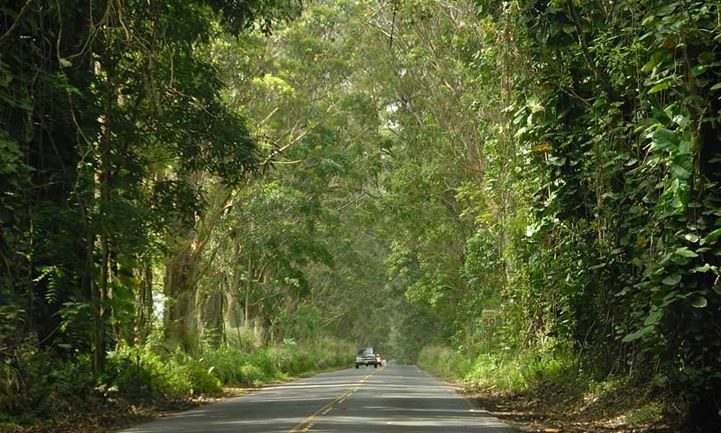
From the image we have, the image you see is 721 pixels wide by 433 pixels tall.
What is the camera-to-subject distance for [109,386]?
→ 63.6 feet

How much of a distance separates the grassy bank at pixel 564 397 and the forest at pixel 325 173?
0.13m

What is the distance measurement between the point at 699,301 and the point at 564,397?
10.7 meters

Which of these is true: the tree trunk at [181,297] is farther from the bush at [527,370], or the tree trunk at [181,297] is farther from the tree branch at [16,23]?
the tree branch at [16,23]

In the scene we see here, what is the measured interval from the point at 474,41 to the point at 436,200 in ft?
46.7

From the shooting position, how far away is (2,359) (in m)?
14.5

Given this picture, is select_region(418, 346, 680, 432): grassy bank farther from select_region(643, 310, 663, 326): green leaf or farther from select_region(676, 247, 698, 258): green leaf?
select_region(676, 247, 698, 258): green leaf

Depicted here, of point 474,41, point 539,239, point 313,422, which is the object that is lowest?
point 313,422

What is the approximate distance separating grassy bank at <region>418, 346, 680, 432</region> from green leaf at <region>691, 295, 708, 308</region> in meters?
3.04

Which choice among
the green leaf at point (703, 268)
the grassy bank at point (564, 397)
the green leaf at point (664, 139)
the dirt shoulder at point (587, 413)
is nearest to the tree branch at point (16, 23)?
the green leaf at point (664, 139)

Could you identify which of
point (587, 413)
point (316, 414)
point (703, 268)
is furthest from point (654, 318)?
point (316, 414)

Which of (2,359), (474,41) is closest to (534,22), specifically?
(2,359)

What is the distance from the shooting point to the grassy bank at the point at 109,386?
50.9ft

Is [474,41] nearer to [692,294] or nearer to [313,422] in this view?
[313,422]

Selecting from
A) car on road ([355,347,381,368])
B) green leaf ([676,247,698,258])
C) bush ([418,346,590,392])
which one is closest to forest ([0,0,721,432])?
green leaf ([676,247,698,258])
